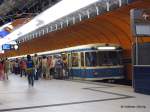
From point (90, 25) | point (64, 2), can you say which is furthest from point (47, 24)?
point (90, 25)

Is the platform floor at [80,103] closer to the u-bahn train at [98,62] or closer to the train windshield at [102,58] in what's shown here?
the u-bahn train at [98,62]

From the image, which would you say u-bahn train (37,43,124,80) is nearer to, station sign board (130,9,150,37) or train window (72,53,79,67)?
train window (72,53,79,67)

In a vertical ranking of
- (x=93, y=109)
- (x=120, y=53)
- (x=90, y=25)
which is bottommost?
(x=93, y=109)

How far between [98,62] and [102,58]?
0.40 m

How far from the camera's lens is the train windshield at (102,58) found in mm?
27797

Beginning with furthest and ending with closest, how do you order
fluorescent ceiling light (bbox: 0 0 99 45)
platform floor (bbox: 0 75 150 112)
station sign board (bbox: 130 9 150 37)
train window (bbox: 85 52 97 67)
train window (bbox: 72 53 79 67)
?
1. train window (bbox: 72 53 79 67)
2. train window (bbox: 85 52 97 67)
3. fluorescent ceiling light (bbox: 0 0 99 45)
4. station sign board (bbox: 130 9 150 37)
5. platform floor (bbox: 0 75 150 112)

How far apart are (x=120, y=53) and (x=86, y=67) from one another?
2656 millimetres

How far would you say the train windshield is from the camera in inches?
1094

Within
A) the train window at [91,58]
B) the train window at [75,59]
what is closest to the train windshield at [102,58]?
the train window at [91,58]

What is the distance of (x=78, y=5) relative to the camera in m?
26.6

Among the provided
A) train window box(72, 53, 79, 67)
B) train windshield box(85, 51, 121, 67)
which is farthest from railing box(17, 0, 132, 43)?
train windshield box(85, 51, 121, 67)

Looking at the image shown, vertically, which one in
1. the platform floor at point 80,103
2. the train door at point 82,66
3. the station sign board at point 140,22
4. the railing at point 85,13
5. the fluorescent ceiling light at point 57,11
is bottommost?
the platform floor at point 80,103

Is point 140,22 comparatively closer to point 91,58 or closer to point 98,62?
point 91,58

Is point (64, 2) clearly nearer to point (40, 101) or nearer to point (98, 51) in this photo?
point (98, 51)
